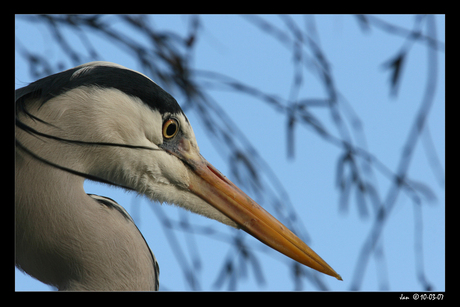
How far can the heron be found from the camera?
1240 millimetres

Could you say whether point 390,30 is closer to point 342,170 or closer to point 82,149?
point 342,170

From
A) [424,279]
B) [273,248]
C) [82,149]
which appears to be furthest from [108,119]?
[424,279]

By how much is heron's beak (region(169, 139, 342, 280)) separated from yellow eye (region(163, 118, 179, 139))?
0.05 metres

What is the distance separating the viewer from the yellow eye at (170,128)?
1.49 meters

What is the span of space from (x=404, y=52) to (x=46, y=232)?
4.19 ft

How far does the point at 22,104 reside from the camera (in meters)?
1.29

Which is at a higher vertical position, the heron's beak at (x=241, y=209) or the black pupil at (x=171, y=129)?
the black pupil at (x=171, y=129)

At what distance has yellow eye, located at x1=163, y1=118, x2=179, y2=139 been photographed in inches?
58.6

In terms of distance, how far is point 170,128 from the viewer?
4.94ft

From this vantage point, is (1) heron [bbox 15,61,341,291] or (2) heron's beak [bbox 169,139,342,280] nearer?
(1) heron [bbox 15,61,341,291]

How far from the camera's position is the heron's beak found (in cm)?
156

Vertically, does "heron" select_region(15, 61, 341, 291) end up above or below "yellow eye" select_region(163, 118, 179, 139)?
below

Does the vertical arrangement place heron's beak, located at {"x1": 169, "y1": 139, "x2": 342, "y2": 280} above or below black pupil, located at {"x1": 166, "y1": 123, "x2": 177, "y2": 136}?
below

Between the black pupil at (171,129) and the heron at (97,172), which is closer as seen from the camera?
the heron at (97,172)
